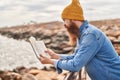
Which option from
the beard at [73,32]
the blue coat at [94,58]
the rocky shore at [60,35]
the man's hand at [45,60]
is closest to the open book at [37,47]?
the man's hand at [45,60]

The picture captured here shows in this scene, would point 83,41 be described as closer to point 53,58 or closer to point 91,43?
point 91,43

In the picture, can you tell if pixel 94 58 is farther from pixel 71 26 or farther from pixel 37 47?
pixel 37 47

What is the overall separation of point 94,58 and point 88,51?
13 centimetres

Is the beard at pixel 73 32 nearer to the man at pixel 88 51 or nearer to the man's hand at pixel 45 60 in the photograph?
the man at pixel 88 51

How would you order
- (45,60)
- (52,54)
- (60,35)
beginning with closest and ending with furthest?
(45,60)
(52,54)
(60,35)

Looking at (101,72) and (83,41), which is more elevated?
(83,41)

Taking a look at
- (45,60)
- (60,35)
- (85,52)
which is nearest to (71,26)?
(85,52)

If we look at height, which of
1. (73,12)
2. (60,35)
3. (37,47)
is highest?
(73,12)

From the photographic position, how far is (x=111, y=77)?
15.5 ft

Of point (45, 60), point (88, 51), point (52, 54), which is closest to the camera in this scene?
point (88, 51)

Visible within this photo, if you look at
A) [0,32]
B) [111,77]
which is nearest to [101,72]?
[111,77]

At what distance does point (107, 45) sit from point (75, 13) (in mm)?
429

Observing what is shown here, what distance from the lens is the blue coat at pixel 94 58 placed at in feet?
15.0

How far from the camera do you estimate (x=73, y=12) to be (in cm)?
466
